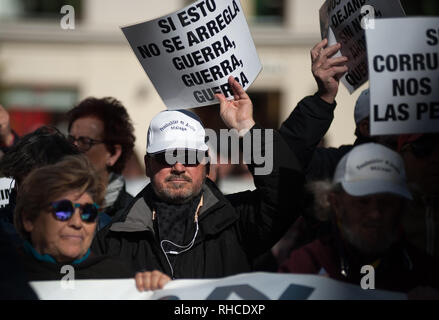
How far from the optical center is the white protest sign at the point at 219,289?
276 cm

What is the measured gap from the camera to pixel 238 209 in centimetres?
352

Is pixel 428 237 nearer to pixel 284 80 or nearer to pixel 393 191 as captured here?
pixel 393 191

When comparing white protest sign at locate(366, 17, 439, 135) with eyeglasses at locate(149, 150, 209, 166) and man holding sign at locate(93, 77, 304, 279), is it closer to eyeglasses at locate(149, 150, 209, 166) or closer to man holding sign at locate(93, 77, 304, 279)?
man holding sign at locate(93, 77, 304, 279)

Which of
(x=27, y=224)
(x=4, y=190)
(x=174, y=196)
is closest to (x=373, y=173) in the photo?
(x=174, y=196)

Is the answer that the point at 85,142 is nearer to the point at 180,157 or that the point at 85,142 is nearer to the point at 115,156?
the point at 115,156

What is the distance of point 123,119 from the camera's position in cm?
469

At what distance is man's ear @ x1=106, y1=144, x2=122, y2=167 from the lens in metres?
4.58

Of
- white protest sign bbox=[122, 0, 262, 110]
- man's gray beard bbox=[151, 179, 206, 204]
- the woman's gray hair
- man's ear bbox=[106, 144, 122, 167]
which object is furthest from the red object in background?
the woman's gray hair

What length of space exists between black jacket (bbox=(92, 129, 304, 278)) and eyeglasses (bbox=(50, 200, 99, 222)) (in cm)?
46

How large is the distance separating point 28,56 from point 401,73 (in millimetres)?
13878

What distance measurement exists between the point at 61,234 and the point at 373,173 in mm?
1178
